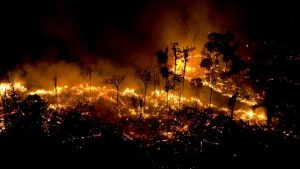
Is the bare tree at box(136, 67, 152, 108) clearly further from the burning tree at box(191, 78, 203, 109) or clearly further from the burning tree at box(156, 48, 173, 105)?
the burning tree at box(191, 78, 203, 109)

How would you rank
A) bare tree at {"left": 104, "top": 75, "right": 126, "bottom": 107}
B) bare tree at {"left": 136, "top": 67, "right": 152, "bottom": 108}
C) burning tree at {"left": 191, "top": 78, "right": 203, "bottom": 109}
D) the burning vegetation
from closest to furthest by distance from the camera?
the burning vegetation < burning tree at {"left": 191, "top": 78, "right": 203, "bottom": 109} < bare tree at {"left": 136, "top": 67, "right": 152, "bottom": 108} < bare tree at {"left": 104, "top": 75, "right": 126, "bottom": 107}

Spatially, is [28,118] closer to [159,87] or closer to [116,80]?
[116,80]

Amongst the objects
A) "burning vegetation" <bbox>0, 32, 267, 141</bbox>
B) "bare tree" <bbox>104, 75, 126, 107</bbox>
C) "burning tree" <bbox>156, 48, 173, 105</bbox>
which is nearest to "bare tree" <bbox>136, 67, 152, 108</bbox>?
"burning vegetation" <bbox>0, 32, 267, 141</bbox>

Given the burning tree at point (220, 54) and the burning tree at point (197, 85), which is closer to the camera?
the burning tree at point (220, 54)

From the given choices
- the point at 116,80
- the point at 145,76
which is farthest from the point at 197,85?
the point at 116,80

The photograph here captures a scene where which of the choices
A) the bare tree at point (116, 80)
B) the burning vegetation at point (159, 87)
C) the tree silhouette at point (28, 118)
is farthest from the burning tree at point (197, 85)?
the tree silhouette at point (28, 118)

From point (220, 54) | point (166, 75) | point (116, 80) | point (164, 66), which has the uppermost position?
point (220, 54)

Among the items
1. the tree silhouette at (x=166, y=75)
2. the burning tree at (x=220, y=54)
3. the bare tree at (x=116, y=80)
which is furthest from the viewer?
the bare tree at (x=116, y=80)

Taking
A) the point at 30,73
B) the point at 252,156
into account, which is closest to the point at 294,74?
the point at 252,156

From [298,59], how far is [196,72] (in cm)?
1807

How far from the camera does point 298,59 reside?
2756cm

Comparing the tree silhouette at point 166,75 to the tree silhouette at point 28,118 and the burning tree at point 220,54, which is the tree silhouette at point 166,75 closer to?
the burning tree at point 220,54

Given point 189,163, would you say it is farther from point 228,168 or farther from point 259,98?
point 259,98

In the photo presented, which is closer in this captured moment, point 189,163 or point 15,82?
point 189,163
